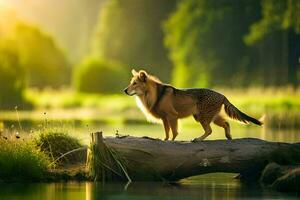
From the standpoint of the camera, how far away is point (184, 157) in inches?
850

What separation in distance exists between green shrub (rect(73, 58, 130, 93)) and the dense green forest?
0.07m

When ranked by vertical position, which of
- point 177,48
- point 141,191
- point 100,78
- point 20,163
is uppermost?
point 177,48

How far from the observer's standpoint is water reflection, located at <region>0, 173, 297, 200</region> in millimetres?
19516

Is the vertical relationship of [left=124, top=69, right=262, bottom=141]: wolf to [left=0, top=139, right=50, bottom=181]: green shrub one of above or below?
above

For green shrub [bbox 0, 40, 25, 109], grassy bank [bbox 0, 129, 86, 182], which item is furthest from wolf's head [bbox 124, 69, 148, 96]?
green shrub [bbox 0, 40, 25, 109]

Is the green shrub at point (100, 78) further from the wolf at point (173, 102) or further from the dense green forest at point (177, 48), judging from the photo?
the wolf at point (173, 102)

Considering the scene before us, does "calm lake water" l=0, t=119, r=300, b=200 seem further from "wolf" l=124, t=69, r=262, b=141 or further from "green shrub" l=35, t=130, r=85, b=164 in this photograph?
"green shrub" l=35, t=130, r=85, b=164

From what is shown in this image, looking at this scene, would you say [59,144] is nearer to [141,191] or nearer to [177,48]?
A: [141,191]

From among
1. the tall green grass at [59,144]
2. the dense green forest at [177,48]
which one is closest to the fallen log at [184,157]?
the tall green grass at [59,144]

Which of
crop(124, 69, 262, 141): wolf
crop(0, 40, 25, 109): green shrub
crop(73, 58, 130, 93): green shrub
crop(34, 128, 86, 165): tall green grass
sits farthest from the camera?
crop(73, 58, 130, 93): green shrub

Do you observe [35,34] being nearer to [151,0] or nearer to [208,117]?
[151,0]

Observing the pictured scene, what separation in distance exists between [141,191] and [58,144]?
12.0ft

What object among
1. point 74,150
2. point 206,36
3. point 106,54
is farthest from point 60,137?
point 106,54

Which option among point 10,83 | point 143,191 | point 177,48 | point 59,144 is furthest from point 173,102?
point 177,48
